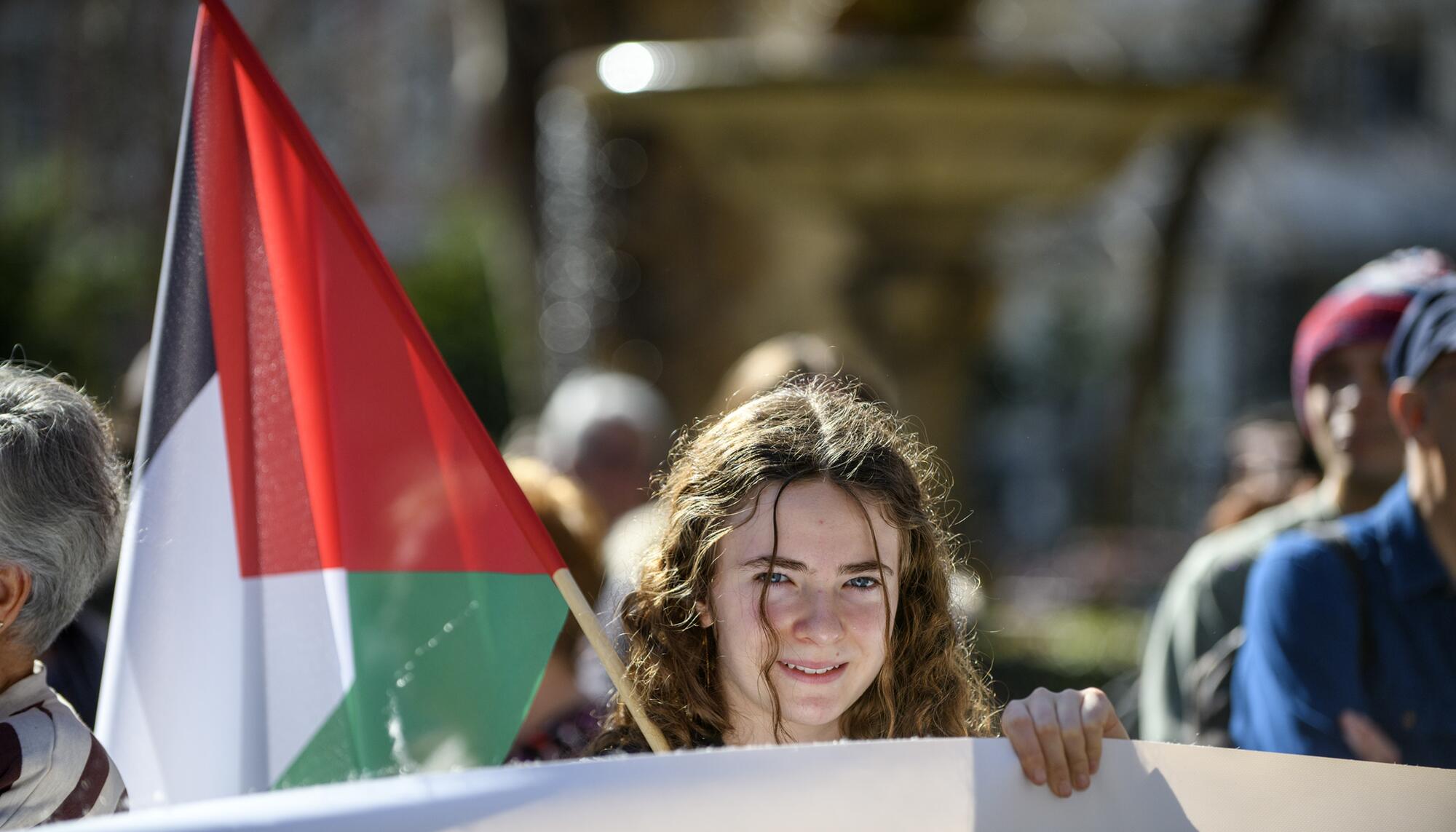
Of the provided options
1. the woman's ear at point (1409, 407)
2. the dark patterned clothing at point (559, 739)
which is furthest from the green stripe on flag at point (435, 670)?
the woman's ear at point (1409, 407)

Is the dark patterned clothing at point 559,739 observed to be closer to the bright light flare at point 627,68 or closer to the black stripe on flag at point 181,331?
the black stripe on flag at point 181,331

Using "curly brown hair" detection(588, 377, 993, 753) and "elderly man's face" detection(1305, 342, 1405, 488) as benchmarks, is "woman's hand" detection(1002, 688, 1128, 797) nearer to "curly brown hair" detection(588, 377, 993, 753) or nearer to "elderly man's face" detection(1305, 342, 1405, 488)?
"curly brown hair" detection(588, 377, 993, 753)

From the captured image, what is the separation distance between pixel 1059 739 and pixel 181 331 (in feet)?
4.38

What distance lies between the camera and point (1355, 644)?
2611 mm

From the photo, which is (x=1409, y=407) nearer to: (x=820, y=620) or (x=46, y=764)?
(x=820, y=620)

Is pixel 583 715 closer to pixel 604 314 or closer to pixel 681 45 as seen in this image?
pixel 681 45

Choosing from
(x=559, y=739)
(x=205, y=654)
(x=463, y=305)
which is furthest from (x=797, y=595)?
(x=463, y=305)

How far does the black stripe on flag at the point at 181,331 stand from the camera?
2240 millimetres

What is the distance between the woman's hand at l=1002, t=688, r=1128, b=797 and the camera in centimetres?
180

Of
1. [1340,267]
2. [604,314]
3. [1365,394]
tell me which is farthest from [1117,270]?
[1365,394]

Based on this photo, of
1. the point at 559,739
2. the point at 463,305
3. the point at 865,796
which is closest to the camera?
the point at 865,796

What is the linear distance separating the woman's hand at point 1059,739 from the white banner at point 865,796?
0.02m

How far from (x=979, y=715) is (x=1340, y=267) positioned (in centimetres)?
2769

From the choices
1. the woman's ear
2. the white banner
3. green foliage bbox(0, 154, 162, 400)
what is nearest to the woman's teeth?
the white banner
